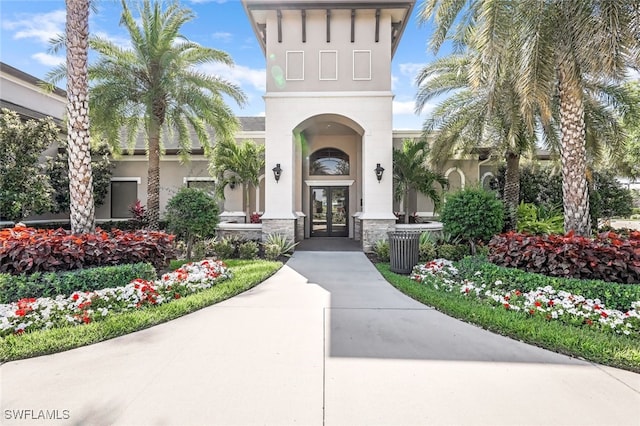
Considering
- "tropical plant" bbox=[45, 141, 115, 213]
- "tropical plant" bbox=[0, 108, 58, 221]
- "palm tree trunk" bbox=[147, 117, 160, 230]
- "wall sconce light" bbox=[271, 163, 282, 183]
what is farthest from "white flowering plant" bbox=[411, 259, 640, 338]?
"tropical plant" bbox=[45, 141, 115, 213]

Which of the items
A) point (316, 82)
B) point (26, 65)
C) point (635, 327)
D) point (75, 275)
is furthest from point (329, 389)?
Answer: point (26, 65)

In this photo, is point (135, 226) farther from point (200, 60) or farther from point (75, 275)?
point (75, 275)

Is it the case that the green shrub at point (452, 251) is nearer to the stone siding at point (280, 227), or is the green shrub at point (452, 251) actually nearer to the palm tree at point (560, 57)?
the palm tree at point (560, 57)

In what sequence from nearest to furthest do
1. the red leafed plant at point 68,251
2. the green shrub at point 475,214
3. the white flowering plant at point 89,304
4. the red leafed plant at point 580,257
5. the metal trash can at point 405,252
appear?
the white flowering plant at point 89,304 < the red leafed plant at point 580,257 < the red leafed plant at point 68,251 < the metal trash can at point 405,252 < the green shrub at point 475,214

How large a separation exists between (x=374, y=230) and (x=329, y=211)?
465 cm

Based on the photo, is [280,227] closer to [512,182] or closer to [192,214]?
[192,214]

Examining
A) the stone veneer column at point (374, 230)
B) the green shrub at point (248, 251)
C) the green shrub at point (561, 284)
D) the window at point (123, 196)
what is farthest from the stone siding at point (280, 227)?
the window at point (123, 196)

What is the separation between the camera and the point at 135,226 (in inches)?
604

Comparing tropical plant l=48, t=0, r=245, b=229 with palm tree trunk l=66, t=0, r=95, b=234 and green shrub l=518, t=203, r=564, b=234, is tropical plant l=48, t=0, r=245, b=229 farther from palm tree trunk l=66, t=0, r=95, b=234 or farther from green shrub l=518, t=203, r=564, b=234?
green shrub l=518, t=203, r=564, b=234

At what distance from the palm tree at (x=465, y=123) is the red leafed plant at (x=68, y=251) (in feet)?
38.6

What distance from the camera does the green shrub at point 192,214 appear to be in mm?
9727

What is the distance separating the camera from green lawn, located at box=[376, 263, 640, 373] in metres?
3.86

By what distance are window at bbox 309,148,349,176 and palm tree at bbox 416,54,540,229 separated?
455 cm

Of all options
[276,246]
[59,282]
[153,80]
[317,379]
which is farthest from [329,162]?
[317,379]
